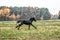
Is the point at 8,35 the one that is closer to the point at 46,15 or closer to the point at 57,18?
the point at 57,18

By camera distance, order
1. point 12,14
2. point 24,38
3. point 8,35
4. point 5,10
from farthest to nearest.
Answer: point 5,10
point 12,14
point 8,35
point 24,38

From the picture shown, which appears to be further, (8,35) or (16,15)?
(16,15)

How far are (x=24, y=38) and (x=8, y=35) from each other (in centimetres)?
149

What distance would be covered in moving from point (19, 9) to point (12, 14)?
13.8 ft

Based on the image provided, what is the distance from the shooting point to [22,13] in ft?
136

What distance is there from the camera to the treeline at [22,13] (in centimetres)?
3834

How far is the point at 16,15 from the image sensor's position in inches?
1538

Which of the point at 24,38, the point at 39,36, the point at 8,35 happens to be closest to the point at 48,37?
the point at 39,36

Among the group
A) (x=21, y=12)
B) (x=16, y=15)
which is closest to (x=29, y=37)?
(x=16, y=15)

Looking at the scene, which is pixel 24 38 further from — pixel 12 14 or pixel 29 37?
pixel 12 14

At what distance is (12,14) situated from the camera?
39000 millimetres

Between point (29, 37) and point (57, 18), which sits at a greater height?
point (29, 37)

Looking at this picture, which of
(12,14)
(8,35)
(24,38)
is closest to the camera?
(24,38)

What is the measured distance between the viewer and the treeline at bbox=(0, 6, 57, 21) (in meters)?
38.3
